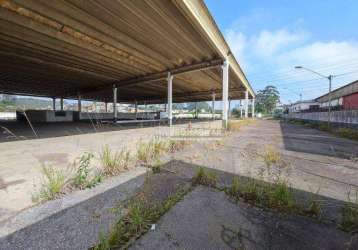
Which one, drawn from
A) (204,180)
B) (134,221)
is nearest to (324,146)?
(204,180)

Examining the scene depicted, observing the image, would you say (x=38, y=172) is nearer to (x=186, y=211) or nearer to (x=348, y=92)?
(x=186, y=211)

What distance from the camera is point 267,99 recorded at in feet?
259

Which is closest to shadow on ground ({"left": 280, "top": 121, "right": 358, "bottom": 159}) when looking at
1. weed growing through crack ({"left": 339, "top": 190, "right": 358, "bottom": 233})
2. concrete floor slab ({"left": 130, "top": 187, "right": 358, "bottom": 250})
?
weed growing through crack ({"left": 339, "top": 190, "right": 358, "bottom": 233})

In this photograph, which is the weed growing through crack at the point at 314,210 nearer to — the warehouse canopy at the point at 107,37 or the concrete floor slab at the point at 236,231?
the concrete floor slab at the point at 236,231

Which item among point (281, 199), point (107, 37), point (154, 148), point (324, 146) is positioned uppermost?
A: point (107, 37)

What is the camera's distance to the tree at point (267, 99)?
76812 mm

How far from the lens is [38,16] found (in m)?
6.35

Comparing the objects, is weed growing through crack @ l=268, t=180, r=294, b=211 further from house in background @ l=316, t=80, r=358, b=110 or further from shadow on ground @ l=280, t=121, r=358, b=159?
house in background @ l=316, t=80, r=358, b=110

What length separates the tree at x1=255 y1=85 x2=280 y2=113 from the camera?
76.8 metres

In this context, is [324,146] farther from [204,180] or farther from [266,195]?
[204,180]

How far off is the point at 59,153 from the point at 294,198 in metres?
5.23

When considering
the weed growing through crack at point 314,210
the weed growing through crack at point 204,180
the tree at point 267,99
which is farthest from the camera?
the tree at point 267,99

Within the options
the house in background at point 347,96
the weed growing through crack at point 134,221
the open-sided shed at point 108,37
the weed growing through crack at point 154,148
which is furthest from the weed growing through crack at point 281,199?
the house in background at point 347,96

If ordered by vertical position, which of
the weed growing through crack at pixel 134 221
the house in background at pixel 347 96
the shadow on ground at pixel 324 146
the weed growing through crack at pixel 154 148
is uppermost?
the house in background at pixel 347 96
